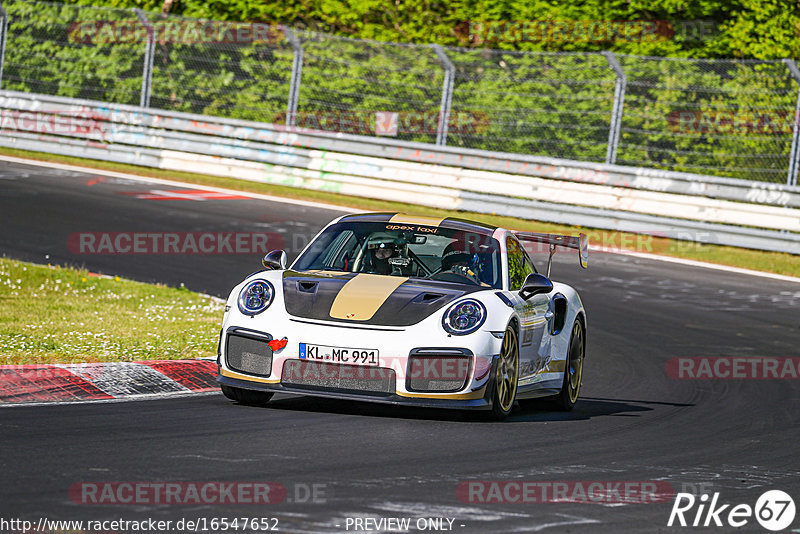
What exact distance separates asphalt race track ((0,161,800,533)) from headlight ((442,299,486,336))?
1.85 feet

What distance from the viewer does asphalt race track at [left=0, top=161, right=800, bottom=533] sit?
17.9 ft

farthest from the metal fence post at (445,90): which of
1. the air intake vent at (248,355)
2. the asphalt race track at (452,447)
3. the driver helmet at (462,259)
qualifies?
the air intake vent at (248,355)

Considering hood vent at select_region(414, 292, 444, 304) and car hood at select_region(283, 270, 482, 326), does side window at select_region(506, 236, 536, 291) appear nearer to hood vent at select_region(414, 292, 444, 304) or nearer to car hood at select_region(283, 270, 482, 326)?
car hood at select_region(283, 270, 482, 326)

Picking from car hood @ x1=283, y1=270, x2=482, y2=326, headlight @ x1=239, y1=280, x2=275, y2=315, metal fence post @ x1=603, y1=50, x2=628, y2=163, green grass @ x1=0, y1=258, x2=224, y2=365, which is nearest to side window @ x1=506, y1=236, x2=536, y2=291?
car hood @ x1=283, y1=270, x2=482, y2=326

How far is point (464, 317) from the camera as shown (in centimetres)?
792

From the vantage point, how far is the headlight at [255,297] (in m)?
8.06

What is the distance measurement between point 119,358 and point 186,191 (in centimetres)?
1182

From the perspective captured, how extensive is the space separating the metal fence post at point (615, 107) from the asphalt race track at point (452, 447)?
6387 millimetres

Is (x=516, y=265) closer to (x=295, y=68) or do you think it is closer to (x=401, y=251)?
(x=401, y=251)

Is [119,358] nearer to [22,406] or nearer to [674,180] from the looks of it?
[22,406]

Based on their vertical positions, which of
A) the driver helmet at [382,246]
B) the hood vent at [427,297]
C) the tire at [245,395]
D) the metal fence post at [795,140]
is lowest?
the tire at [245,395]

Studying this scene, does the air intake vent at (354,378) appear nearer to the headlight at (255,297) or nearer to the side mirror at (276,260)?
the headlight at (255,297)

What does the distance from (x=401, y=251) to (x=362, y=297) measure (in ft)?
3.96

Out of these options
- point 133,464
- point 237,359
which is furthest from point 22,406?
point 133,464
